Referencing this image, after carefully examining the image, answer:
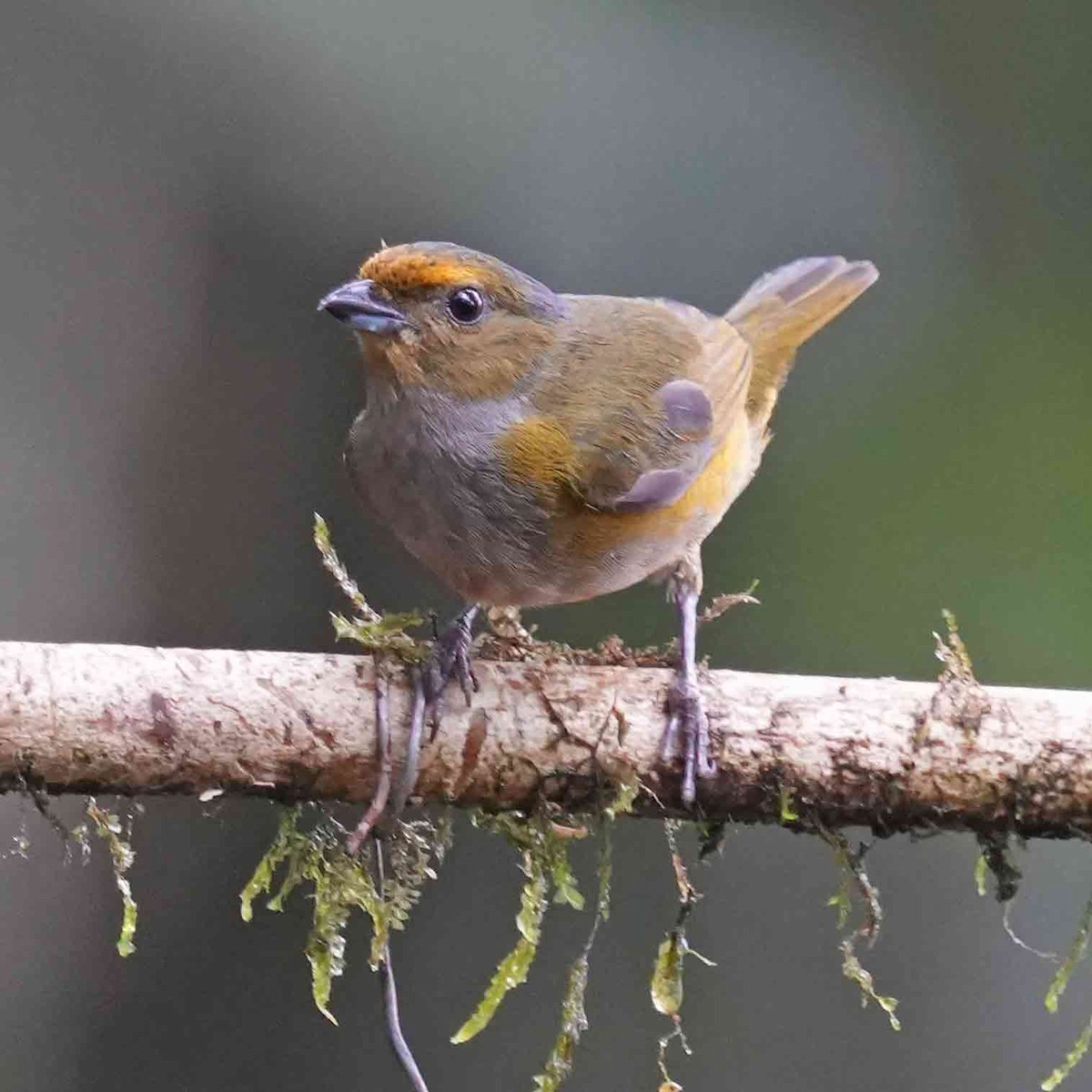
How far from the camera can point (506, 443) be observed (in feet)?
9.47

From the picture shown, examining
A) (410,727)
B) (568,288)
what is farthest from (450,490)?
(568,288)

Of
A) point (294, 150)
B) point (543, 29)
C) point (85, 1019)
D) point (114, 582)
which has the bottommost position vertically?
point (85, 1019)

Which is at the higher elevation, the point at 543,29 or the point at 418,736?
the point at 543,29

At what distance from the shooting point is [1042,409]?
4547 mm

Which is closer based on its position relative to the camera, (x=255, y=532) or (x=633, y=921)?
(x=633, y=921)

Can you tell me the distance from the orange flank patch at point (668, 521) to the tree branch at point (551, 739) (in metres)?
0.42

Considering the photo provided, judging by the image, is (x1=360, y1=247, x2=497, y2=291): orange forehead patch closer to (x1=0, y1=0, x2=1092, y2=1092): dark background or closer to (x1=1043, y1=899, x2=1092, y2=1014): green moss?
(x1=1043, y1=899, x2=1092, y2=1014): green moss

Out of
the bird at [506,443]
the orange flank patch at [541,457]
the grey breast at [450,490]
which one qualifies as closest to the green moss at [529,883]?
the bird at [506,443]

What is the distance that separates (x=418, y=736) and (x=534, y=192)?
9.59 feet

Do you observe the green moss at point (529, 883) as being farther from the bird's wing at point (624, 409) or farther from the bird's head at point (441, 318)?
the bird's head at point (441, 318)

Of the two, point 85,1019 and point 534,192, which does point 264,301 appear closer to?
point 534,192

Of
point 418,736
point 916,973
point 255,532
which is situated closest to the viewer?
point 418,736

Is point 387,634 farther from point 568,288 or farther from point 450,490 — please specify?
point 568,288

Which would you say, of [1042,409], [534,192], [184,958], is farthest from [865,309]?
[184,958]
